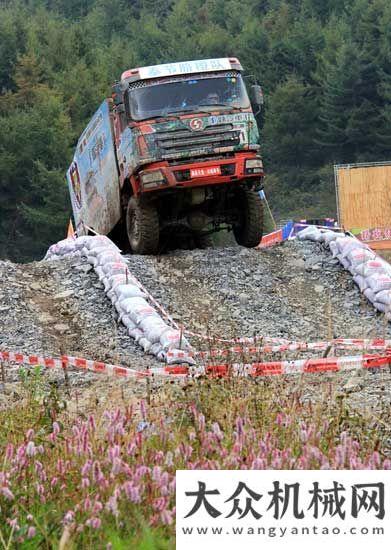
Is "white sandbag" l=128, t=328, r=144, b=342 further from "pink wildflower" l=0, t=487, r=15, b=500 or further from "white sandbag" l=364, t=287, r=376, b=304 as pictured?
"pink wildflower" l=0, t=487, r=15, b=500

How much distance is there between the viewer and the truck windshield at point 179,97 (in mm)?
18391

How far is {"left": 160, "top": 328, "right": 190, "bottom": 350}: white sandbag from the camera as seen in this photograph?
41.3 ft

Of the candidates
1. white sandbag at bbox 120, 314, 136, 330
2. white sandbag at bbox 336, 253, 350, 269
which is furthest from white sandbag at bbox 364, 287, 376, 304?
white sandbag at bbox 120, 314, 136, 330

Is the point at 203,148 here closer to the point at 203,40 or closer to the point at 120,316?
the point at 120,316

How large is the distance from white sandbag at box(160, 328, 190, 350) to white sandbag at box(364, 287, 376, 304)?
141 inches

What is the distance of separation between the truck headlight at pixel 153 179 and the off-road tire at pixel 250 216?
77.4 inches

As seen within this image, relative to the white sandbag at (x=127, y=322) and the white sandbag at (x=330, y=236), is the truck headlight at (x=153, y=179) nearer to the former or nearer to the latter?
the white sandbag at (x=330, y=236)

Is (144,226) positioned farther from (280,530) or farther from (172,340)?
(280,530)

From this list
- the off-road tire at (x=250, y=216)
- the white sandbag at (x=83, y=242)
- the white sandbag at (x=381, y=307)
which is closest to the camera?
the white sandbag at (x=381, y=307)

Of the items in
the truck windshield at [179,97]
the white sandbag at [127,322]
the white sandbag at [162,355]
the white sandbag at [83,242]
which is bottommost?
the white sandbag at [162,355]

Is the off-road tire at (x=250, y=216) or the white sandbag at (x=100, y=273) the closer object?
the white sandbag at (x=100, y=273)

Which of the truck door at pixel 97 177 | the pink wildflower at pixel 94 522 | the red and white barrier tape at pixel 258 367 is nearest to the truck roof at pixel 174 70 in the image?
the truck door at pixel 97 177

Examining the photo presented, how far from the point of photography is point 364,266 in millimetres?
16484

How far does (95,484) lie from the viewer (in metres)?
5.16
